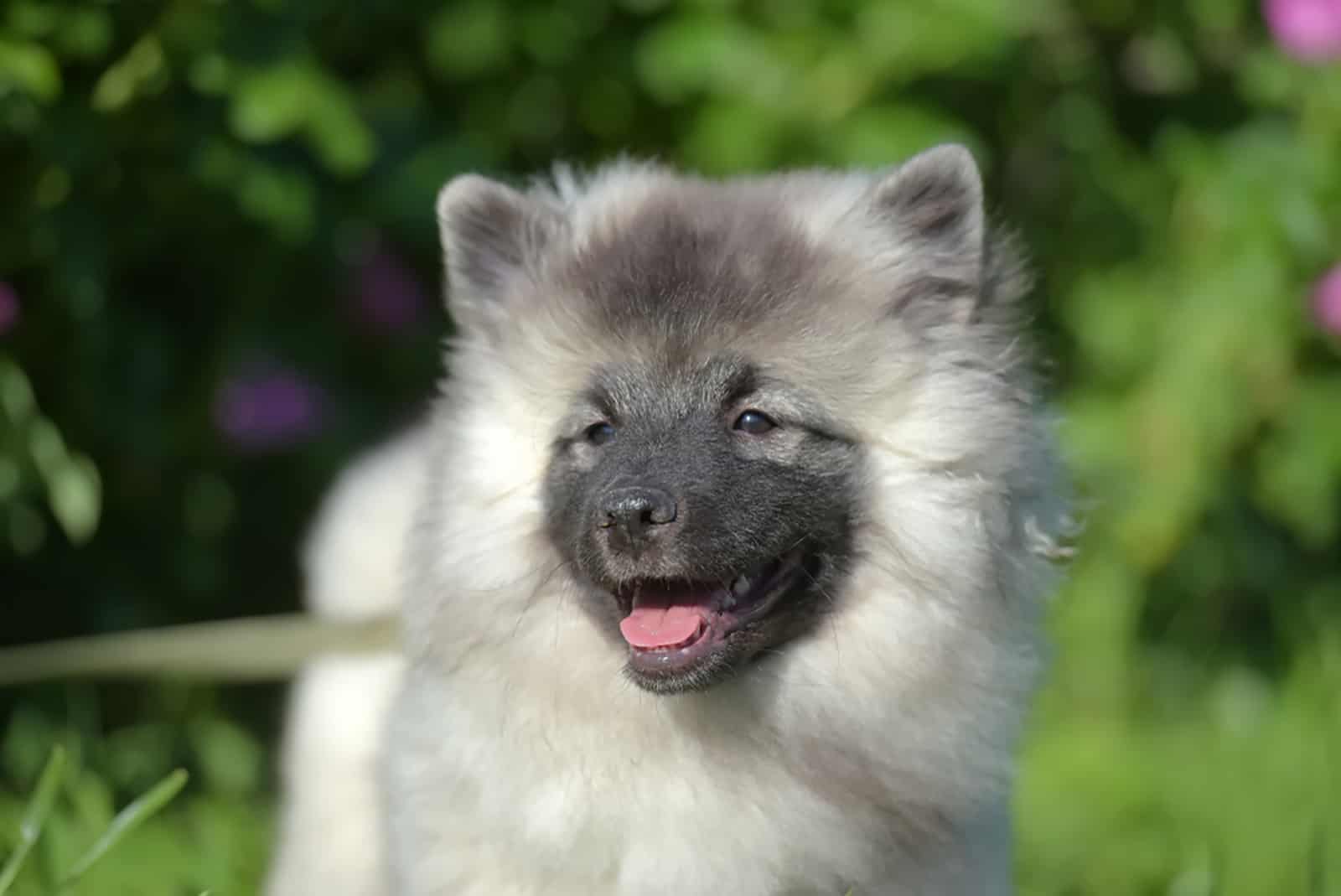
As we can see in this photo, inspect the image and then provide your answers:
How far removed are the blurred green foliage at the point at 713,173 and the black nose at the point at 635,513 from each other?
1.90m

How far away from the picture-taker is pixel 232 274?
17.2ft

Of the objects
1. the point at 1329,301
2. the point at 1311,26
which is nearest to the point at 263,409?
the point at 1329,301

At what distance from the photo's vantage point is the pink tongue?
310 cm

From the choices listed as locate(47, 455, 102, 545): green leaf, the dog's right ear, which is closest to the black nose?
the dog's right ear

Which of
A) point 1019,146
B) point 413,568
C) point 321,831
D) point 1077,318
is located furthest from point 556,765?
point 1019,146

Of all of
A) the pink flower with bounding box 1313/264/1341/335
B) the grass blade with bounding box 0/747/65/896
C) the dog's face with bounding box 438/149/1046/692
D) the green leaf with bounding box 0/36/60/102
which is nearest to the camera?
the dog's face with bounding box 438/149/1046/692

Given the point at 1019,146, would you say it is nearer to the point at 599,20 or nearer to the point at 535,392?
the point at 599,20

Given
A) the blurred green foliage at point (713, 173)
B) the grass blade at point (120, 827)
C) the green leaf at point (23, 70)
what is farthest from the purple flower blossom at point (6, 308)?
the grass blade at point (120, 827)

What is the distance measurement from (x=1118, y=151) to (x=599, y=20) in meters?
2.01

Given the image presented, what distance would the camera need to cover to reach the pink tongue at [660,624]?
310 cm

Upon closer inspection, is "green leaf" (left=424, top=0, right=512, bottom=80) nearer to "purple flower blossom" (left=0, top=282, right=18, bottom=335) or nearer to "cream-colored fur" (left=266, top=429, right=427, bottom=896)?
"cream-colored fur" (left=266, top=429, right=427, bottom=896)

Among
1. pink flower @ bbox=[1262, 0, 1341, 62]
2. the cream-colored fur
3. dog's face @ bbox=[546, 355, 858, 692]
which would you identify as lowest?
the cream-colored fur

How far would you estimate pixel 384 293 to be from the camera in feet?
18.2

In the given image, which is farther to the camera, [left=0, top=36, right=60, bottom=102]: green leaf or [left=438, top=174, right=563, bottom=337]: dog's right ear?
[left=0, top=36, right=60, bottom=102]: green leaf
